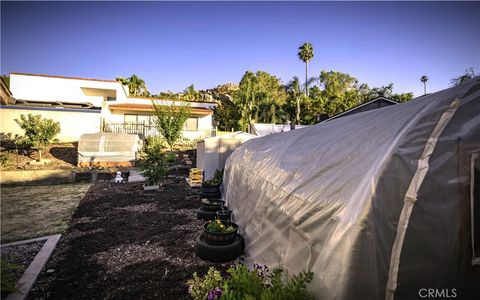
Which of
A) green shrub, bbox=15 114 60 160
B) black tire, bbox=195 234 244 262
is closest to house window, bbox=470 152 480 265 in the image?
black tire, bbox=195 234 244 262

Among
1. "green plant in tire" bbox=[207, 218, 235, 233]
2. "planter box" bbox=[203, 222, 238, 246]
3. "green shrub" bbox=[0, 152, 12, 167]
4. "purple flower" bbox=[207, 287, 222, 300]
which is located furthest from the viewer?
"green shrub" bbox=[0, 152, 12, 167]

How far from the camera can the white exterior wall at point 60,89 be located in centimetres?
2486

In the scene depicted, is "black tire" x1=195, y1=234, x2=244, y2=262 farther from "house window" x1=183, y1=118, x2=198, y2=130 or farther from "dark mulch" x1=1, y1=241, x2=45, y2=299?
"house window" x1=183, y1=118, x2=198, y2=130

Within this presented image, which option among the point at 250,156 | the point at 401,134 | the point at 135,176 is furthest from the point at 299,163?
A: the point at 135,176

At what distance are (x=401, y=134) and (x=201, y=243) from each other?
409 cm

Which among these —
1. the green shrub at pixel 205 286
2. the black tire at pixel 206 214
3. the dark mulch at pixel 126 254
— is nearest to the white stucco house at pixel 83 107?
the dark mulch at pixel 126 254

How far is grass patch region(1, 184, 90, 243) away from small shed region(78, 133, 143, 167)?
12.2 ft

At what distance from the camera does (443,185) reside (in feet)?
8.75

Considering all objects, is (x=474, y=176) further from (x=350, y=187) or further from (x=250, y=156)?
(x=250, y=156)

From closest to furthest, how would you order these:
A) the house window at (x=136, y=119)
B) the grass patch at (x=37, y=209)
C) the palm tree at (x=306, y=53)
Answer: the grass patch at (x=37, y=209) → the house window at (x=136, y=119) → the palm tree at (x=306, y=53)

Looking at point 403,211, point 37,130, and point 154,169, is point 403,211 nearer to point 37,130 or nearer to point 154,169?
point 154,169

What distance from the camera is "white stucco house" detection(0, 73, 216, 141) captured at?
21.2 meters

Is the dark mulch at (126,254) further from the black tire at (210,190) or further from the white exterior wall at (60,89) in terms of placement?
the white exterior wall at (60,89)

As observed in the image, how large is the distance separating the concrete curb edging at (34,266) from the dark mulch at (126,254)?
114 mm
